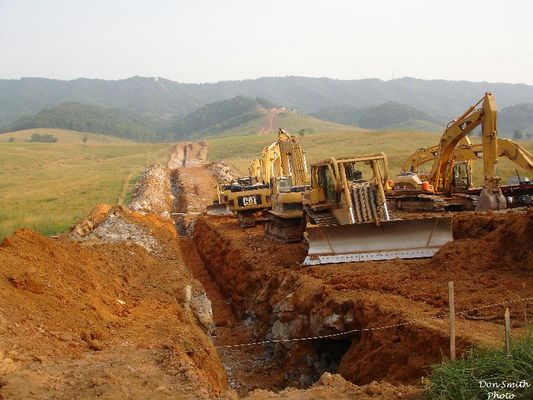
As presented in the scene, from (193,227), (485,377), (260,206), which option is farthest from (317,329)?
(193,227)

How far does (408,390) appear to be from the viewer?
251 inches

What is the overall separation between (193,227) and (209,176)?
2188 centimetres

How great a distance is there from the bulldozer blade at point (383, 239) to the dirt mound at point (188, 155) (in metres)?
54.2

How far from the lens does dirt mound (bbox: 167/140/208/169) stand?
231 ft

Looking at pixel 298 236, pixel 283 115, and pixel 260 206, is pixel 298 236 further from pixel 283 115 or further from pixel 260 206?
pixel 283 115

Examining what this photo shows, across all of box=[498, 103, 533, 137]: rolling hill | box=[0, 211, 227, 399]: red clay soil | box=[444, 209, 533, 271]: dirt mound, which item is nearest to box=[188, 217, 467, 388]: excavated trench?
box=[0, 211, 227, 399]: red clay soil

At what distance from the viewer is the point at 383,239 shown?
46.1 feet

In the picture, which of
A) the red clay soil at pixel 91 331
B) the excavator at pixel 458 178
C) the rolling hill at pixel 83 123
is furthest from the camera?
the rolling hill at pixel 83 123

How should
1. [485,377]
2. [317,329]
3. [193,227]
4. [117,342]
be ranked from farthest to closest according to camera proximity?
1. [193,227]
2. [317,329]
3. [117,342]
4. [485,377]

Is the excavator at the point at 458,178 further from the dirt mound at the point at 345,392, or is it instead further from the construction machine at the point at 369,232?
the dirt mound at the point at 345,392

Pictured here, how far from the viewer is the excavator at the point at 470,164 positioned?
1880cm

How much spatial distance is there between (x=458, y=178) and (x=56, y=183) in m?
36.6

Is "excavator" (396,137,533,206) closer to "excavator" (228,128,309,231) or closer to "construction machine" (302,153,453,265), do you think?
"excavator" (228,128,309,231)

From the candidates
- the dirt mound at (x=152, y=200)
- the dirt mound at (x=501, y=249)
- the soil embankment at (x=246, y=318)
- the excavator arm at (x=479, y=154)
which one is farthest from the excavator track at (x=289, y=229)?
the dirt mound at (x=152, y=200)
